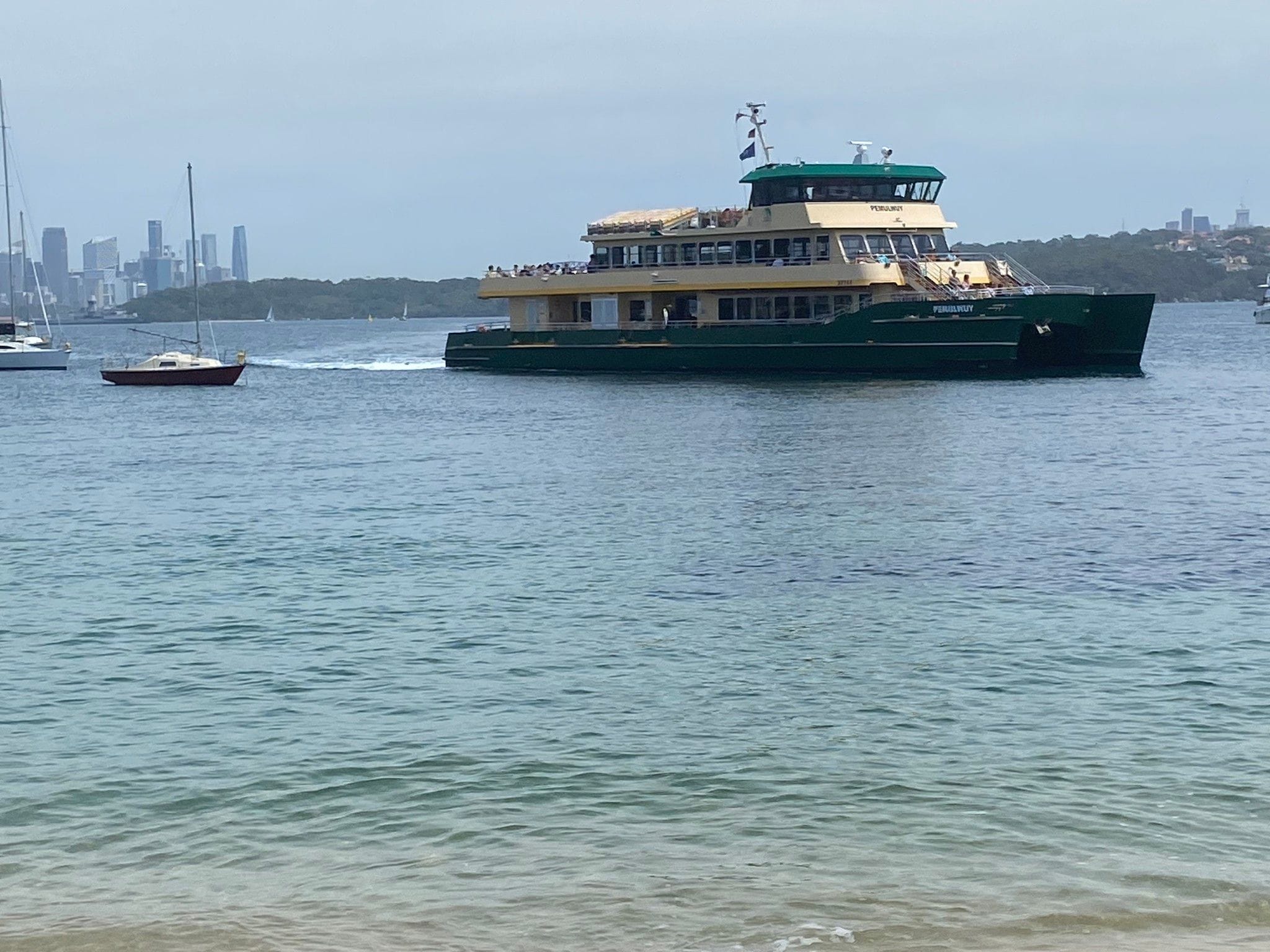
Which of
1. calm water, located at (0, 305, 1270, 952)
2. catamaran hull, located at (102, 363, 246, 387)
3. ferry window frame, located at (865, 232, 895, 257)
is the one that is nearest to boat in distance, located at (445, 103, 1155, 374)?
ferry window frame, located at (865, 232, 895, 257)

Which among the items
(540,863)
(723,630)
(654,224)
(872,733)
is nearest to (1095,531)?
(723,630)

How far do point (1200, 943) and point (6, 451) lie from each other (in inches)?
1666

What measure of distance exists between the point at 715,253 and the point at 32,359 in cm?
4870

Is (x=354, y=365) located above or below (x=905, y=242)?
below

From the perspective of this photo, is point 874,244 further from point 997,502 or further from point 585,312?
point 997,502

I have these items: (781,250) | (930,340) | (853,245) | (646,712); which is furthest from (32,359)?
(646,712)

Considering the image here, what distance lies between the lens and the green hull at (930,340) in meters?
56.7

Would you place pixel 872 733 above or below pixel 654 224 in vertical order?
below

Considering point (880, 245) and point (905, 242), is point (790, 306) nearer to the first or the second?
point (880, 245)

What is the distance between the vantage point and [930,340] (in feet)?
190

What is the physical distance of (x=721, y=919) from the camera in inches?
395

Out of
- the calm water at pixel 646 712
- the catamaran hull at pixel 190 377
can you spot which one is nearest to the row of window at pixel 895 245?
the calm water at pixel 646 712

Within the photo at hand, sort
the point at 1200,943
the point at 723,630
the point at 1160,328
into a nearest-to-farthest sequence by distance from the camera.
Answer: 1. the point at 1200,943
2. the point at 723,630
3. the point at 1160,328

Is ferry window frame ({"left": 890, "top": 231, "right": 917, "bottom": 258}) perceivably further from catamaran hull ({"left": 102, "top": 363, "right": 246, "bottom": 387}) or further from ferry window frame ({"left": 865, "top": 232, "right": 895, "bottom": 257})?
catamaran hull ({"left": 102, "top": 363, "right": 246, "bottom": 387})
